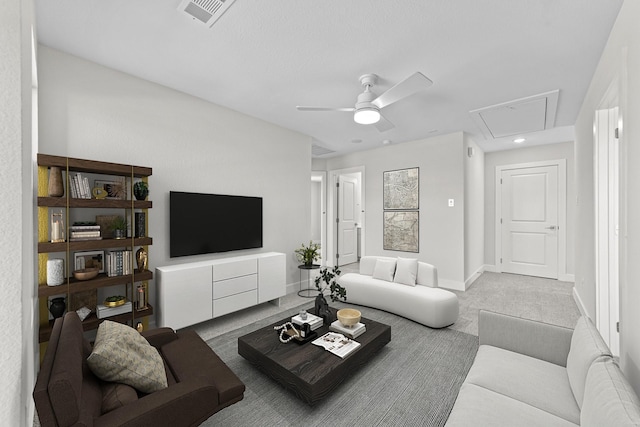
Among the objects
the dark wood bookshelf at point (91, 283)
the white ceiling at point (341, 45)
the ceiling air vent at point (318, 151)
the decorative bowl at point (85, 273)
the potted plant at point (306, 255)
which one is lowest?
the potted plant at point (306, 255)

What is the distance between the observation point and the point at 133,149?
2855mm

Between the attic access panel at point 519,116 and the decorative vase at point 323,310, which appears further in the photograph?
the attic access panel at point 519,116

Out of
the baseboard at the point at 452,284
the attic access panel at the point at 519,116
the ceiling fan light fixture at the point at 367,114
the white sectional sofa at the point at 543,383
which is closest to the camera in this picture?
the white sectional sofa at the point at 543,383

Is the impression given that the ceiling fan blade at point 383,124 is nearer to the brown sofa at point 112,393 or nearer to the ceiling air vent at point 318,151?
the ceiling air vent at point 318,151

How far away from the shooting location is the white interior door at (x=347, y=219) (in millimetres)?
6598

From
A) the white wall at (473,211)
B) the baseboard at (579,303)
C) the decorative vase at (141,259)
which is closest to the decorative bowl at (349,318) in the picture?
the decorative vase at (141,259)

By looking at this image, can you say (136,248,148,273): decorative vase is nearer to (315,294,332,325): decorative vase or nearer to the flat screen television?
the flat screen television

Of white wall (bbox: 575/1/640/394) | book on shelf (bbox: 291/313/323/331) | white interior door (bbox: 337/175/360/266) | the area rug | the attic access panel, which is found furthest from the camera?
white interior door (bbox: 337/175/360/266)

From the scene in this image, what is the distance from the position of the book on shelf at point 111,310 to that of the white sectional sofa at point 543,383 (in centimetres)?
264

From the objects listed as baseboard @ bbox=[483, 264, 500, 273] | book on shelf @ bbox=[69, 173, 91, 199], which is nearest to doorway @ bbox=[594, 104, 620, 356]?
baseboard @ bbox=[483, 264, 500, 273]

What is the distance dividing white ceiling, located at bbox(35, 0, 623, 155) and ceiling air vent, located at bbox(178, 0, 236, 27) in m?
0.05

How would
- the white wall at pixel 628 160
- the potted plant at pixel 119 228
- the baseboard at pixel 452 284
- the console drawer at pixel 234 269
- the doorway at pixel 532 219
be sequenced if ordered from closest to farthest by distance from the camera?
1. the white wall at pixel 628 160
2. the potted plant at pixel 119 228
3. the console drawer at pixel 234 269
4. the baseboard at pixel 452 284
5. the doorway at pixel 532 219

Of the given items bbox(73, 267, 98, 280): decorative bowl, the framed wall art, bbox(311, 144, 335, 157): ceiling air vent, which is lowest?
bbox(73, 267, 98, 280): decorative bowl

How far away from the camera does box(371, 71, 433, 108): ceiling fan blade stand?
7.33ft
